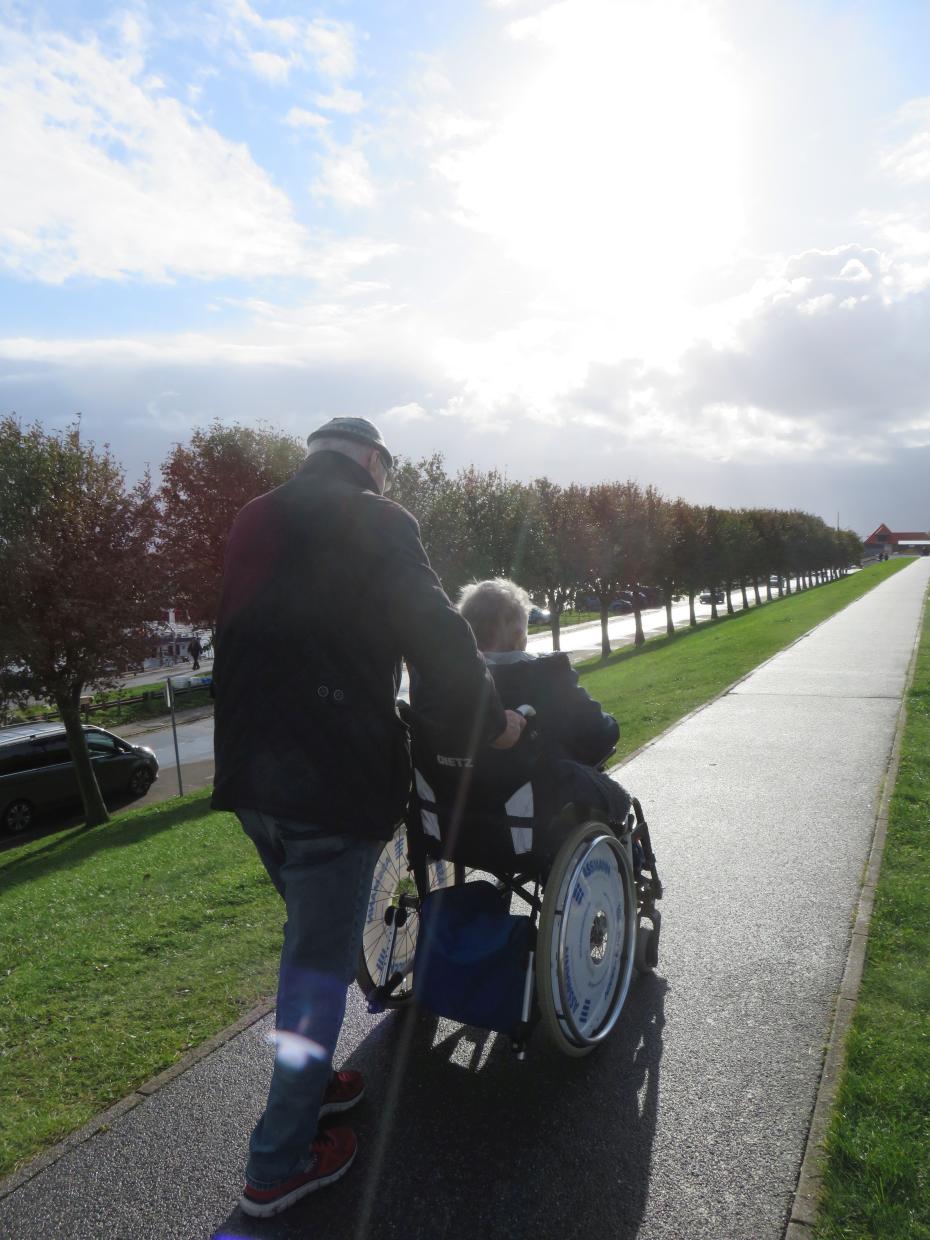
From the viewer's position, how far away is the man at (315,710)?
2.49 m

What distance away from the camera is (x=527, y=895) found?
3408mm

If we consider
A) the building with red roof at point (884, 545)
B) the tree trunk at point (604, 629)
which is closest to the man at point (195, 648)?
the tree trunk at point (604, 629)

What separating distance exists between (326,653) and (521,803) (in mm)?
1002

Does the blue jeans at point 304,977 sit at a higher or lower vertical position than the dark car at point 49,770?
higher

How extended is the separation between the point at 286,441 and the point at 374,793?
904 inches

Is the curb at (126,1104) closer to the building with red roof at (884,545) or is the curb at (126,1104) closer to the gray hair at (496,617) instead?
the gray hair at (496,617)

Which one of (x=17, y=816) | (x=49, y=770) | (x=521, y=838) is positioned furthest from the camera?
(x=49, y=770)

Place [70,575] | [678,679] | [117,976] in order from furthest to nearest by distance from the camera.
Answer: [678,679], [70,575], [117,976]

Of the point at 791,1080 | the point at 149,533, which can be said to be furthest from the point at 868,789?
the point at 149,533

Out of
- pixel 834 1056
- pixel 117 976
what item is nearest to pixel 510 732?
pixel 834 1056

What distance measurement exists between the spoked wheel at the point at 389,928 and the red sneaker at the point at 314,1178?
2.09ft

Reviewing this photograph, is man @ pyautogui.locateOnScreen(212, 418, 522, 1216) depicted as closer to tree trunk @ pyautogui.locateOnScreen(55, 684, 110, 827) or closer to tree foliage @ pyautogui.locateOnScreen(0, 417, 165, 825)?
tree foliage @ pyautogui.locateOnScreen(0, 417, 165, 825)

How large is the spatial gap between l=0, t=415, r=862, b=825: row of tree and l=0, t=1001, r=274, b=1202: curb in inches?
410

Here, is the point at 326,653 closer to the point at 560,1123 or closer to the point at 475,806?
the point at 475,806
